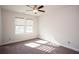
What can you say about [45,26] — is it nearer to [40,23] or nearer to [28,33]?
[40,23]

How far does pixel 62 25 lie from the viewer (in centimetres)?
407

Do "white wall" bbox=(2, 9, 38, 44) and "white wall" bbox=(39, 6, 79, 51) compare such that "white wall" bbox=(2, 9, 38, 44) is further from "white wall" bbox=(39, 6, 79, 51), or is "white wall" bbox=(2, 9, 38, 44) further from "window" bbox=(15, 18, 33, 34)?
"white wall" bbox=(39, 6, 79, 51)

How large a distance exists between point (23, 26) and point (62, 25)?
9.30 feet

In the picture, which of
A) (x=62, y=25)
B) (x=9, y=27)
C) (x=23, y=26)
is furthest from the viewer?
(x=23, y=26)

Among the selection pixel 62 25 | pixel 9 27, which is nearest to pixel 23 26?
pixel 9 27

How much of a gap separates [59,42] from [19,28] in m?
2.87

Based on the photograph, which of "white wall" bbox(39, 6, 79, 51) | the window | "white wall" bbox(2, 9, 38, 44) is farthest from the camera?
the window

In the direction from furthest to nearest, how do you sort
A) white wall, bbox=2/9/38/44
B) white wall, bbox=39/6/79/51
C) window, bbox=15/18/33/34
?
window, bbox=15/18/33/34 → white wall, bbox=2/9/38/44 → white wall, bbox=39/6/79/51

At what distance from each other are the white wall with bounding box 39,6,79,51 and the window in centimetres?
118

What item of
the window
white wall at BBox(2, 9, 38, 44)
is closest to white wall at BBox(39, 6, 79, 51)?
the window

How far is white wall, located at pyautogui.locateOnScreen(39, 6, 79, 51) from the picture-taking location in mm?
3459

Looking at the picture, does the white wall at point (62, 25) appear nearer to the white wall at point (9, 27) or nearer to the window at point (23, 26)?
the window at point (23, 26)

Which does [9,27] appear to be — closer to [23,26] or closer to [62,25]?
[23,26]

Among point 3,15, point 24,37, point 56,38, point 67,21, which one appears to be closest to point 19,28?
point 24,37
